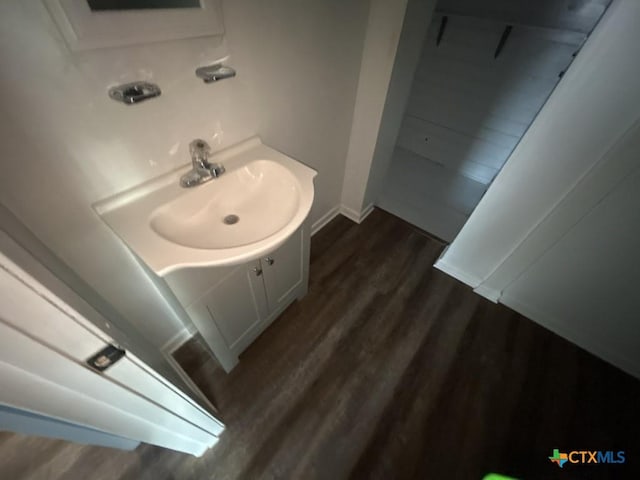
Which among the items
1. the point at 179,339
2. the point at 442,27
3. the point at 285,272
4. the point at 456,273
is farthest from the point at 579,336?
the point at 442,27

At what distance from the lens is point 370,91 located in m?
1.37

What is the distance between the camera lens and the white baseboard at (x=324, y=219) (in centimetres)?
188

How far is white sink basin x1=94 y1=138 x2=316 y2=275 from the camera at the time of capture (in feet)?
2.06

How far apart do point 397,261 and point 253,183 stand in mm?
1170

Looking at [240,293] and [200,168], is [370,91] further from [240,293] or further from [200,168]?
[240,293]

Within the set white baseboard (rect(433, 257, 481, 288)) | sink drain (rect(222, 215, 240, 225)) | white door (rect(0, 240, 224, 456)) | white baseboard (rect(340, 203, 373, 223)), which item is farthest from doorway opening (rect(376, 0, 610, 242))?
white door (rect(0, 240, 224, 456))

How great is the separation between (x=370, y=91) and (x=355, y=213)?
86 centimetres

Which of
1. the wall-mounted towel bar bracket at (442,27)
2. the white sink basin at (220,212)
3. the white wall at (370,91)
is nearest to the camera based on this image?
the white sink basin at (220,212)

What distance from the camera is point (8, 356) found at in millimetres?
284

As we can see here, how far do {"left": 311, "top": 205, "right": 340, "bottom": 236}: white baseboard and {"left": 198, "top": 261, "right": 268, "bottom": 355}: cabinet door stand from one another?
84 cm

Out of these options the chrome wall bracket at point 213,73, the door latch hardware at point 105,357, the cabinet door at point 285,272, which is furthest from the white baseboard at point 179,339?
the chrome wall bracket at point 213,73

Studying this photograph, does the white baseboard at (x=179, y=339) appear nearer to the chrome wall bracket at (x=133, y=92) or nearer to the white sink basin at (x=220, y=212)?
the white sink basin at (x=220, y=212)

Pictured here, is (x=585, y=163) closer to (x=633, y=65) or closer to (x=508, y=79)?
(x=633, y=65)

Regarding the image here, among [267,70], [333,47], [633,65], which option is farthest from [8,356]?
[633,65]
